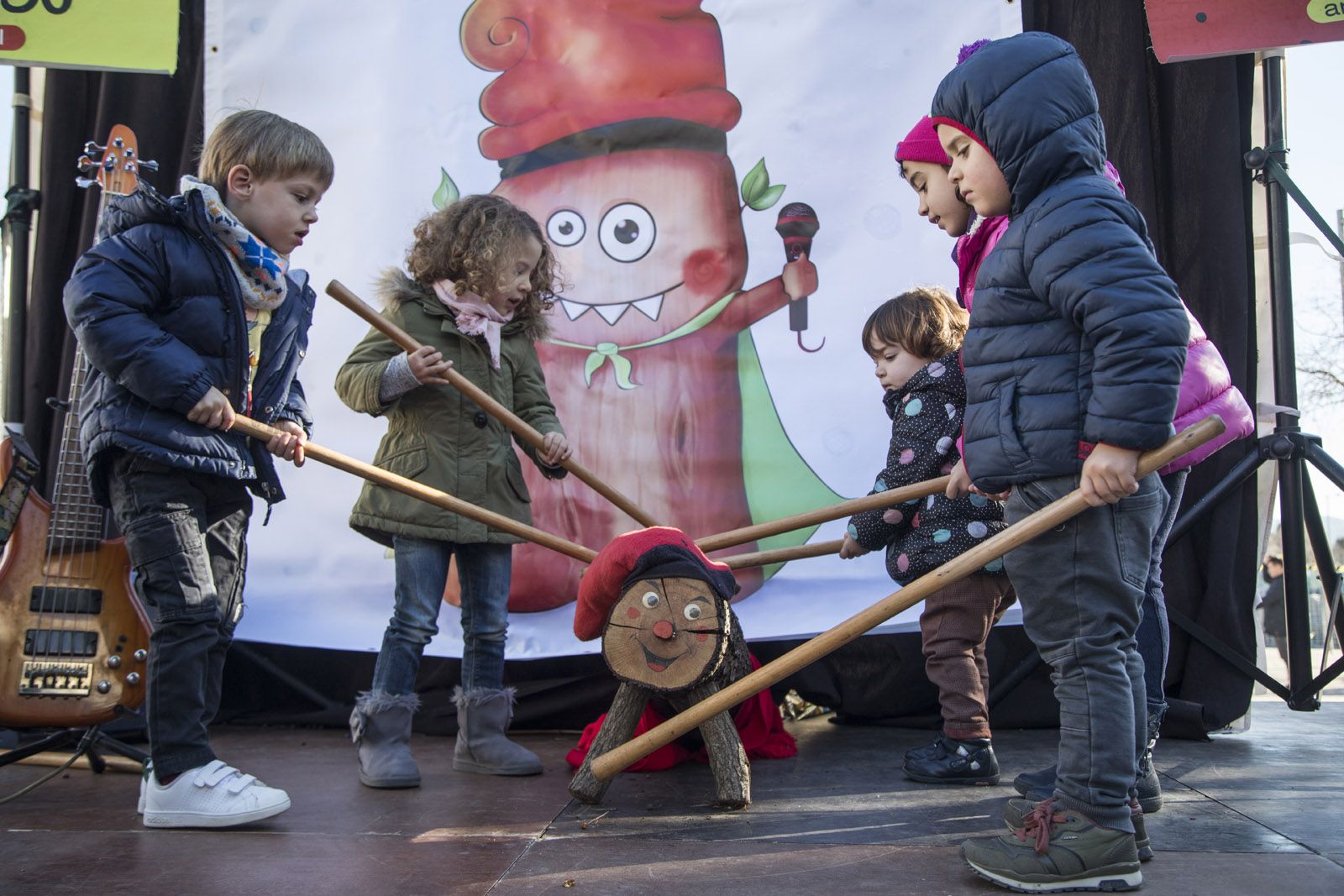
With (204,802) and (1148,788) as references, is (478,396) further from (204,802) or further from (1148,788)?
(1148,788)

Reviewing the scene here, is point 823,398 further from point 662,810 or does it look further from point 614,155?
point 662,810

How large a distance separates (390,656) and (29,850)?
849 mm

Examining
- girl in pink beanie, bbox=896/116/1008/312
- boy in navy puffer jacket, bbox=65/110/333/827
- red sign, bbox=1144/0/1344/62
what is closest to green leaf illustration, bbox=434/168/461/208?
boy in navy puffer jacket, bbox=65/110/333/827

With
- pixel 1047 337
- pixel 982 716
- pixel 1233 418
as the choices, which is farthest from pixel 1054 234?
pixel 982 716

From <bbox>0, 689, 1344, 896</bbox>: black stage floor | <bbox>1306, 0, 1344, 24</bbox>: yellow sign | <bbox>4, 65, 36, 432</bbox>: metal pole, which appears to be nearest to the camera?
<bbox>0, 689, 1344, 896</bbox>: black stage floor

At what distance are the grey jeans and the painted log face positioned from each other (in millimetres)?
650

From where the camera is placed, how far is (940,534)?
2.61 metres

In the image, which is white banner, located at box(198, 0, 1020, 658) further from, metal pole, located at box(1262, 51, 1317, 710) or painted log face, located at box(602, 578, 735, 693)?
painted log face, located at box(602, 578, 735, 693)

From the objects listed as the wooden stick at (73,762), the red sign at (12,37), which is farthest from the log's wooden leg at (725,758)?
the red sign at (12,37)

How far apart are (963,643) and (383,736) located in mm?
1378

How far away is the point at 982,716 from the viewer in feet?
8.45

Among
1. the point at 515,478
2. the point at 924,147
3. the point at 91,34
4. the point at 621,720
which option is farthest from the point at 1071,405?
the point at 91,34

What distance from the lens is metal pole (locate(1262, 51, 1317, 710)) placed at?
9.93 feet

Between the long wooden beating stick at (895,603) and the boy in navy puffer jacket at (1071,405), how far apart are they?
56mm
